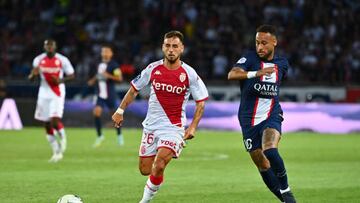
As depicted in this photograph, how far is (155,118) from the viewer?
38.5 feet

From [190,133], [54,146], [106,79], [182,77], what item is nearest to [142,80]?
[182,77]

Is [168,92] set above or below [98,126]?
above

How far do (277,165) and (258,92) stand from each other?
1.08 metres

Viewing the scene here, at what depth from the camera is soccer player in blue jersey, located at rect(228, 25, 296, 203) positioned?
1171 cm

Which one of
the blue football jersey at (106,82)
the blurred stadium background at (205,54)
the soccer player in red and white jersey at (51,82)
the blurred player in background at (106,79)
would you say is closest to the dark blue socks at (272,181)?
the soccer player in red and white jersey at (51,82)

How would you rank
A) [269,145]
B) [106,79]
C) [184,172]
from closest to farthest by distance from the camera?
1. [269,145]
2. [184,172]
3. [106,79]

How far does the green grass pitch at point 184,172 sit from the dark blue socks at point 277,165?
143 centimetres

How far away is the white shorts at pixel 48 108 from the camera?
65.7 ft

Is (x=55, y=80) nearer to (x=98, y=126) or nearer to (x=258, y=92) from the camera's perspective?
(x=98, y=126)

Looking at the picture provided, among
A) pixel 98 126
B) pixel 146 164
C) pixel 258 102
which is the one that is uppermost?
pixel 258 102

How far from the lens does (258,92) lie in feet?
39.0

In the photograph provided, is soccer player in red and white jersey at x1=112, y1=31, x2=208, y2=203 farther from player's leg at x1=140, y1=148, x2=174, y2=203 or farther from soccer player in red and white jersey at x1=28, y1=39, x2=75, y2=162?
soccer player in red and white jersey at x1=28, y1=39, x2=75, y2=162

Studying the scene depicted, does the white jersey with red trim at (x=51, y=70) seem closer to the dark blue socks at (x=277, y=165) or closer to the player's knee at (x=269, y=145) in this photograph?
the player's knee at (x=269, y=145)

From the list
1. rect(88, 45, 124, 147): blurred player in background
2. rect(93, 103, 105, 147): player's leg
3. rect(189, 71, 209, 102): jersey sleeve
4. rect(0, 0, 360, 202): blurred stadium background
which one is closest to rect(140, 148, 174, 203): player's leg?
rect(189, 71, 209, 102): jersey sleeve
